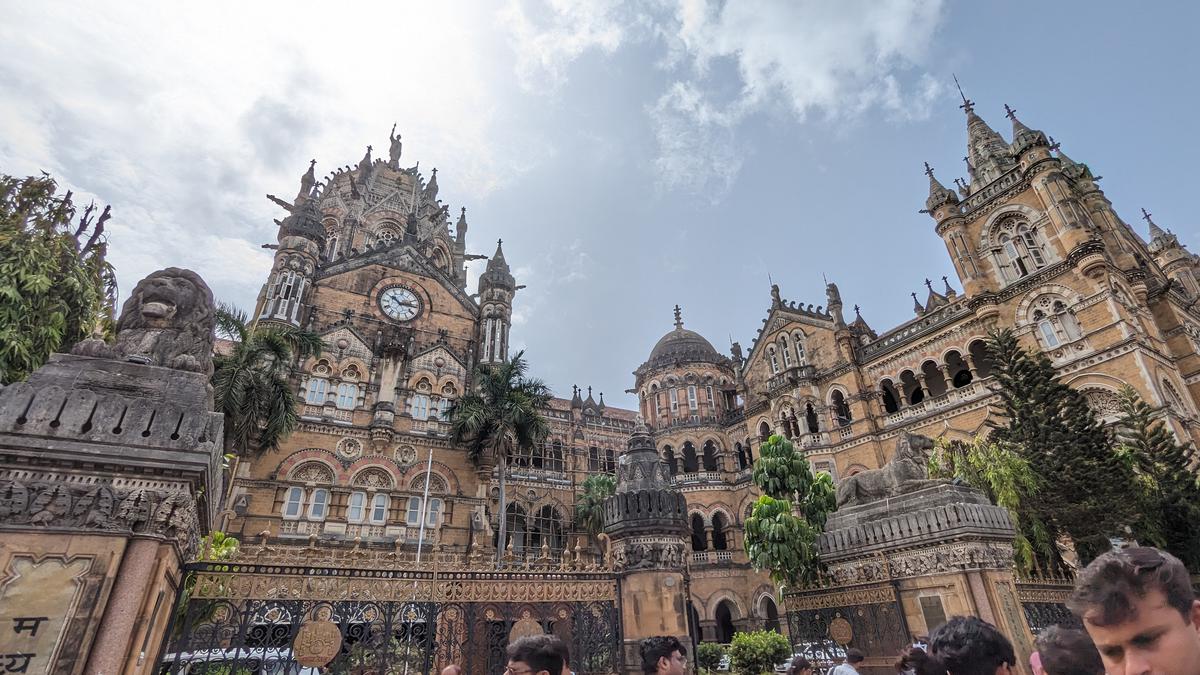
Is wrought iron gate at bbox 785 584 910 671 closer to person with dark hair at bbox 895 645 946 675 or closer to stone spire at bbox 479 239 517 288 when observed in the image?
person with dark hair at bbox 895 645 946 675

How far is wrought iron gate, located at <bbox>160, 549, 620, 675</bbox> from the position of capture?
5410 mm

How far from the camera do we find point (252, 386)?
17234 mm

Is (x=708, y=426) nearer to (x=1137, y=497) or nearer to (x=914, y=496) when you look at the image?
(x=1137, y=497)

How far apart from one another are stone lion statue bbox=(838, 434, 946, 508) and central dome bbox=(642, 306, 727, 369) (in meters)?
26.5

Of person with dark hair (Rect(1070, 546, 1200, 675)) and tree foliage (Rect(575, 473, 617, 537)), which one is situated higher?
tree foliage (Rect(575, 473, 617, 537))

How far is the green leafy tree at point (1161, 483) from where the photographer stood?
15273mm

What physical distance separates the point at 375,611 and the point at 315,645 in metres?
0.65

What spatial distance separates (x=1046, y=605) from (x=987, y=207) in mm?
22961

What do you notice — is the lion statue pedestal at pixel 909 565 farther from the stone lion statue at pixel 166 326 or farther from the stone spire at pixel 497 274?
the stone spire at pixel 497 274

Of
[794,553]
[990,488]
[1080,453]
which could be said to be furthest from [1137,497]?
[794,553]

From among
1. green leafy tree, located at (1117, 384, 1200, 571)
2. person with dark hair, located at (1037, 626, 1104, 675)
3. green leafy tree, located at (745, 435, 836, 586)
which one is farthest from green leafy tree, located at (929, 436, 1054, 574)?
person with dark hair, located at (1037, 626, 1104, 675)

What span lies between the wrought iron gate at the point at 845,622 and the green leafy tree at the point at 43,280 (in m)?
12.4

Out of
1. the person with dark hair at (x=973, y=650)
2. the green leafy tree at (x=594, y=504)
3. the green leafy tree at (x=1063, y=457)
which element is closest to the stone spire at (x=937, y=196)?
the green leafy tree at (x=1063, y=457)

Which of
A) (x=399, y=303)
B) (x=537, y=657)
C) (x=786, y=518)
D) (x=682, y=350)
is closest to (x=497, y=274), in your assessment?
(x=399, y=303)
